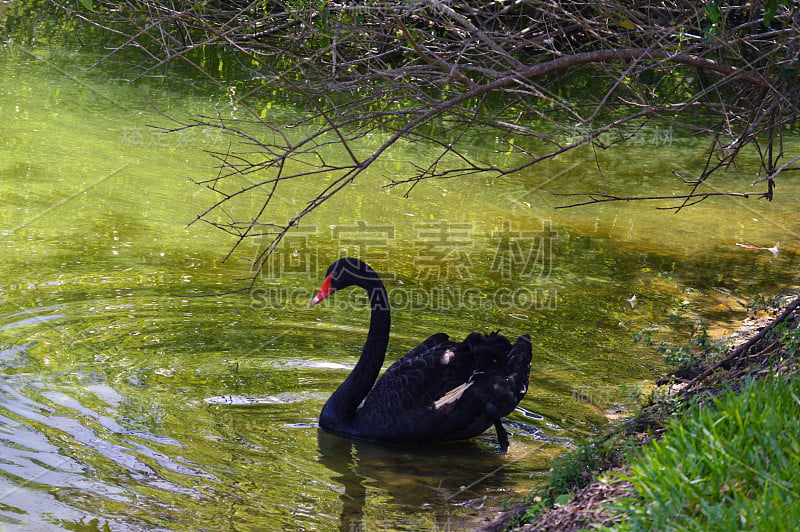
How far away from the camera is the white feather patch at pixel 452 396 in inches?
194

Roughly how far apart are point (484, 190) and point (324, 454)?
608 cm

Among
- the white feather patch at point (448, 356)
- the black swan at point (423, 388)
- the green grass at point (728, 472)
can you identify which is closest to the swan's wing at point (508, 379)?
the black swan at point (423, 388)

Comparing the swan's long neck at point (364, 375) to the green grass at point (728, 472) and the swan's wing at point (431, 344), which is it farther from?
the green grass at point (728, 472)

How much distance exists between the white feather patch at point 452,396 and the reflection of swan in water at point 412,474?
0.86 ft

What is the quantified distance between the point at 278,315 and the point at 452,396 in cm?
183

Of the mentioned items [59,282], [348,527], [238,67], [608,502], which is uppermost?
[238,67]

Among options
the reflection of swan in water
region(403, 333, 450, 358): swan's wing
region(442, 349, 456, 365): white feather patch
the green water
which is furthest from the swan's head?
Answer: the reflection of swan in water

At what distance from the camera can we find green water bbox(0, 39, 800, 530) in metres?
4.09

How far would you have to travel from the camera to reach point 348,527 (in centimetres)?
385

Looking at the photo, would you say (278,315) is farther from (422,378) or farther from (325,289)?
(422,378)

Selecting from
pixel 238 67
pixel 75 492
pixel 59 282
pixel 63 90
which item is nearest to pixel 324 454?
pixel 75 492

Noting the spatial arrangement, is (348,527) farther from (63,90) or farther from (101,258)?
(63,90)

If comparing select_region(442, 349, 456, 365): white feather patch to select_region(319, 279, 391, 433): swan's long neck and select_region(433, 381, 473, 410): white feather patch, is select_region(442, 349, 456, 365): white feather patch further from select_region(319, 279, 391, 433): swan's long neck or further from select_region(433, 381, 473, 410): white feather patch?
select_region(319, 279, 391, 433): swan's long neck

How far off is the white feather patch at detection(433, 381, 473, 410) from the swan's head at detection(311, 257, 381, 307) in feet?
2.63
